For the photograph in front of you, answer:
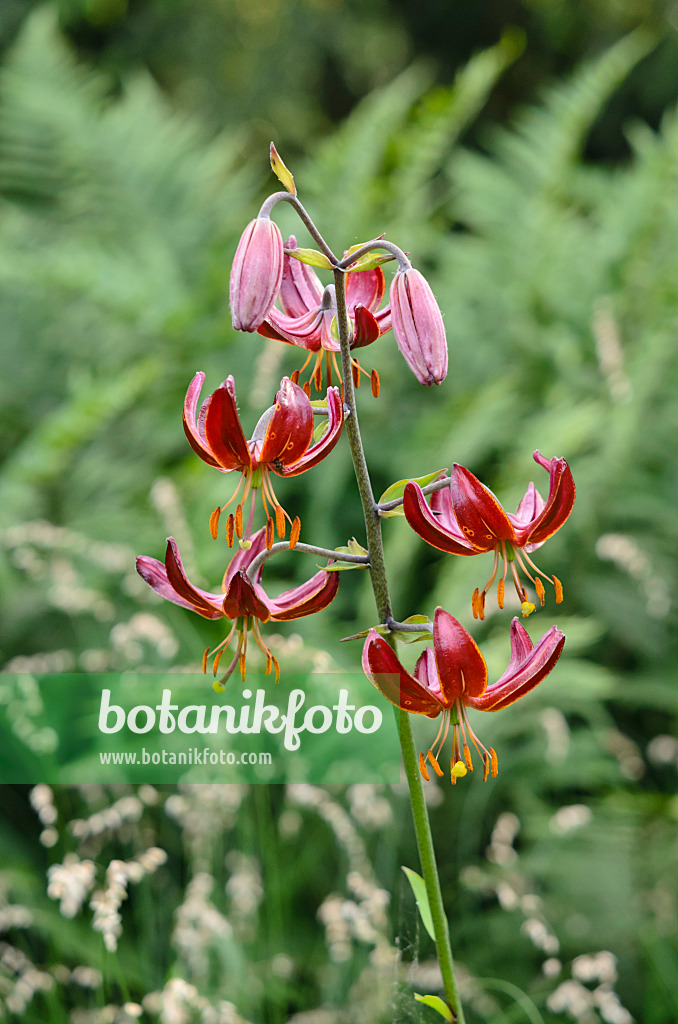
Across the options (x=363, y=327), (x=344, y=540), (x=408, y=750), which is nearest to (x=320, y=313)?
(x=363, y=327)

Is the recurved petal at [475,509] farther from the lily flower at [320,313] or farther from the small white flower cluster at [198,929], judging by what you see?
the small white flower cluster at [198,929]

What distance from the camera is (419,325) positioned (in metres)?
0.44

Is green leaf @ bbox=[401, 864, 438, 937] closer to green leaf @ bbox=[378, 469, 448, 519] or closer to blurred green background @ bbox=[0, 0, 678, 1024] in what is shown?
blurred green background @ bbox=[0, 0, 678, 1024]

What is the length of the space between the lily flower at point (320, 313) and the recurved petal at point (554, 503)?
12 centimetres

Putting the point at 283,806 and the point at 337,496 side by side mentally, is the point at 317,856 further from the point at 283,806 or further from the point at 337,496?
the point at 337,496

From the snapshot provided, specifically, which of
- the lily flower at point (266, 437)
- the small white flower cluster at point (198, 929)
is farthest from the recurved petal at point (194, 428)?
the small white flower cluster at point (198, 929)

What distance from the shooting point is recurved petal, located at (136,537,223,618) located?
1.43 feet

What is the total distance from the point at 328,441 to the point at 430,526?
2.7 inches

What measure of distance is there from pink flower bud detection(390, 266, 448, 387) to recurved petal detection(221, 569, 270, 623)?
14 cm

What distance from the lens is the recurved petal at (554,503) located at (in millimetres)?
417

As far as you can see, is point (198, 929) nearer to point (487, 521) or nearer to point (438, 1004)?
point (438, 1004)

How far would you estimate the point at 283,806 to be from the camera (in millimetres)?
1304

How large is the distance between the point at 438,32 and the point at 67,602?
344 centimetres

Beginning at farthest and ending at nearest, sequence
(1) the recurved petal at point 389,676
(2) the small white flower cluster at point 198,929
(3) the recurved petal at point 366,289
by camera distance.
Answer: (2) the small white flower cluster at point 198,929
(3) the recurved petal at point 366,289
(1) the recurved petal at point 389,676
